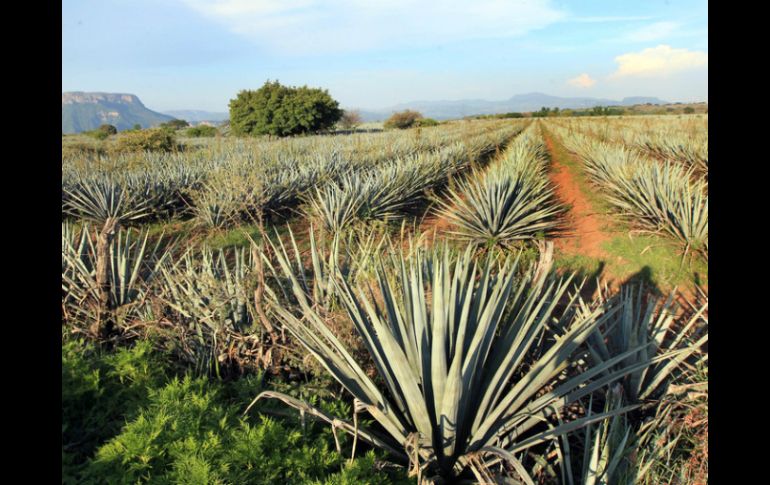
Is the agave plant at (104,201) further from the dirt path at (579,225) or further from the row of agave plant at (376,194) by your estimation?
the dirt path at (579,225)

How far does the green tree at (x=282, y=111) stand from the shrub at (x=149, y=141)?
14548mm

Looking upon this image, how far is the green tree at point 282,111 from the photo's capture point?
36.0m

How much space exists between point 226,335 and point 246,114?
38570 millimetres

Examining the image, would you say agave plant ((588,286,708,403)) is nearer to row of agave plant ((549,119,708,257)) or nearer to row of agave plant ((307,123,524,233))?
row of agave plant ((307,123,524,233))

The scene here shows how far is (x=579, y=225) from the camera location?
7508mm

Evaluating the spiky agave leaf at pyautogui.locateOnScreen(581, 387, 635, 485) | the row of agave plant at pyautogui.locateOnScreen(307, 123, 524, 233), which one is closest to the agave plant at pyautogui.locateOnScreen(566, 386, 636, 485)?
the spiky agave leaf at pyautogui.locateOnScreen(581, 387, 635, 485)

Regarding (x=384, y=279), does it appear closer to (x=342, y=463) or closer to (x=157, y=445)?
(x=342, y=463)

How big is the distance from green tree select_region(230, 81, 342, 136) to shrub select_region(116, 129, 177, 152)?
47.7ft

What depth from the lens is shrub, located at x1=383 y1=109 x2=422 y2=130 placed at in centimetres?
5734

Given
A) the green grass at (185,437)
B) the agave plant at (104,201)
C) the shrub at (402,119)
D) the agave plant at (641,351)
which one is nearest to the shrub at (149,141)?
Result: the agave plant at (104,201)

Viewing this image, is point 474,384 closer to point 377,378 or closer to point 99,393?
point 377,378

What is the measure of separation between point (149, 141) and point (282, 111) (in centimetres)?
1786
